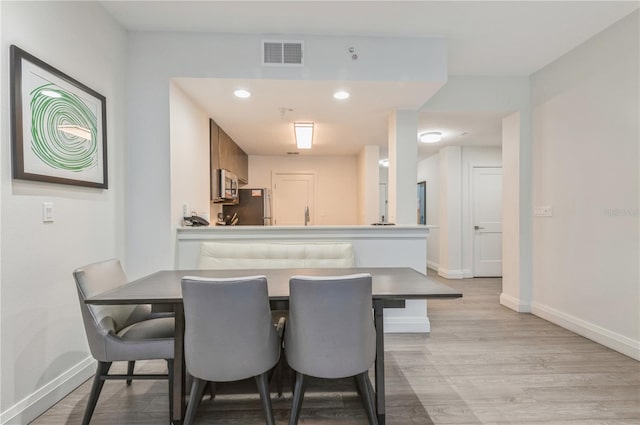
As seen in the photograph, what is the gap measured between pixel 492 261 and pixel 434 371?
3947 millimetres

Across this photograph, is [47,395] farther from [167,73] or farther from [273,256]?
[167,73]

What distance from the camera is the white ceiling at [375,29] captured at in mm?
2316

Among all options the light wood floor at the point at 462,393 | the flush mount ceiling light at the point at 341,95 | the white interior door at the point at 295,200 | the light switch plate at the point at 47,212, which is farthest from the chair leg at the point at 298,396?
the white interior door at the point at 295,200

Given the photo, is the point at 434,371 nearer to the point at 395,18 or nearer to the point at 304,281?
the point at 304,281

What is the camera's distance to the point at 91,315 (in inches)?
64.3

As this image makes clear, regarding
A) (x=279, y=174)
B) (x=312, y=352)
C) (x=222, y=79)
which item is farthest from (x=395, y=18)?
(x=279, y=174)

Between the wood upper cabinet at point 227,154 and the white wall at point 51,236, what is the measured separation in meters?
1.33

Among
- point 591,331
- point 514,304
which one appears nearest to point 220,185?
point 514,304

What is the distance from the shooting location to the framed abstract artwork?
166 cm

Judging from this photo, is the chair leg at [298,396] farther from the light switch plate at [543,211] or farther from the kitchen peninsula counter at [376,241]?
the light switch plate at [543,211]

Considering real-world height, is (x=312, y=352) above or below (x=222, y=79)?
below

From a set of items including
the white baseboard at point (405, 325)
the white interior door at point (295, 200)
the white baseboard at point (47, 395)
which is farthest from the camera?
the white interior door at point (295, 200)

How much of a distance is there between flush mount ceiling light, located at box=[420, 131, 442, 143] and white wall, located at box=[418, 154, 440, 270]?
135cm

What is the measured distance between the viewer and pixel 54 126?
6.19 feet
